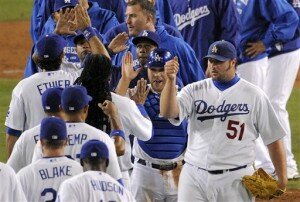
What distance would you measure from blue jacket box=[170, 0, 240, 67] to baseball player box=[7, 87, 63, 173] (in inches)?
151

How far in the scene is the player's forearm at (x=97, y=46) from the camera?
407 inches

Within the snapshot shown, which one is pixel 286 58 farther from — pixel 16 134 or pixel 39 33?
pixel 16 134

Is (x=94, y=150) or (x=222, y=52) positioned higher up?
(x=222, y=52)

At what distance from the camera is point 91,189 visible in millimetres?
7758

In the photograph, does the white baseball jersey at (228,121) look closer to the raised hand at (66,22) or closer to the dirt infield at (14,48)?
the raised hand at (66,22)

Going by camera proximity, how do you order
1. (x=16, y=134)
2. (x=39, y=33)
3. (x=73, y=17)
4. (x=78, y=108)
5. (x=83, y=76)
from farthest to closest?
(x=39, y=33) < (x=73, y=17) < (x=16, y=134) < (x=83, y=76) < (x=78, y=108)

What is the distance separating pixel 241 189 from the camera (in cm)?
971

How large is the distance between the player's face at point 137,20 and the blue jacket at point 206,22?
1.51 metres

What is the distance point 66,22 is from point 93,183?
3.74 meters

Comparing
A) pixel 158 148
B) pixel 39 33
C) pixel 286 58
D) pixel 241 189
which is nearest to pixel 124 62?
pixel 158 148

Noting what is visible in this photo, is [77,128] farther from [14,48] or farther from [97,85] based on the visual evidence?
[14,48]

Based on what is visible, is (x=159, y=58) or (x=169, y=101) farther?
(x=159, y=58)

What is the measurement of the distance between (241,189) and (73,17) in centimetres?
252

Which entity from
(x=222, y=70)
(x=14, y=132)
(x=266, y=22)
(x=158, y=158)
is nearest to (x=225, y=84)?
(x=222, y=70)
